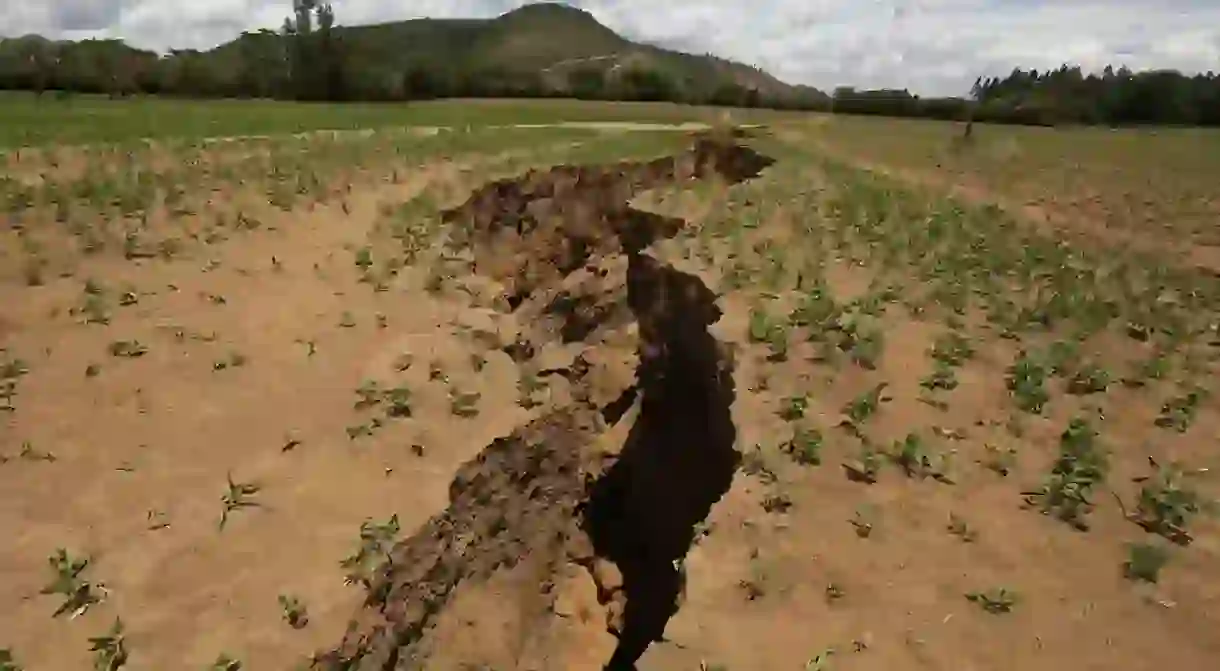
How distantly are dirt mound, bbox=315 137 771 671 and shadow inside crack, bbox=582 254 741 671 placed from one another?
2 cm

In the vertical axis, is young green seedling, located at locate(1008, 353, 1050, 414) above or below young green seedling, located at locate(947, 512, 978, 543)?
above

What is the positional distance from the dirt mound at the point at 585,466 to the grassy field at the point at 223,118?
34.1 feet

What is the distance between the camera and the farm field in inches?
203

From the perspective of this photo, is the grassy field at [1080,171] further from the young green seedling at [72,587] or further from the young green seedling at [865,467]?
the young green seedling at [72,587]

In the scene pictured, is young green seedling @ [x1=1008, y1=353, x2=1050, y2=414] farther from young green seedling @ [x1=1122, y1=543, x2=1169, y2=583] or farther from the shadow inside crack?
the shadow inside crack

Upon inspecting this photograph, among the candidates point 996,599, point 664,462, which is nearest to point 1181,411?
point 996,599

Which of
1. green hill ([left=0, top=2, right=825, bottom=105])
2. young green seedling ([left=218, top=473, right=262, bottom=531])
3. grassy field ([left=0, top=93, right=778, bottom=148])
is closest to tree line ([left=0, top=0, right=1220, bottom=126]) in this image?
green hill ([left=0, top=2, right=825, bottom=105])

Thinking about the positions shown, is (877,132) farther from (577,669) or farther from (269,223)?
(577,669)

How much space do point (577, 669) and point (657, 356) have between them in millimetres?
5198

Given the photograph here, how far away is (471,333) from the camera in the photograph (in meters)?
9.95

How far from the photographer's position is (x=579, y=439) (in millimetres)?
9523

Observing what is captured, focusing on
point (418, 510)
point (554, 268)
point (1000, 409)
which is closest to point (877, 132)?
point (554, 268)

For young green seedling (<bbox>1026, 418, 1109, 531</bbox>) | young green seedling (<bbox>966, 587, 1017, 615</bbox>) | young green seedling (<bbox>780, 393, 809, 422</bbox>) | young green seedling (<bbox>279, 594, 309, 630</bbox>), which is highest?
young green seedling (<bbox>780, 393, 809, 422</bbox>)

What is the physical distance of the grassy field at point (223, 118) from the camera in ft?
67.6
